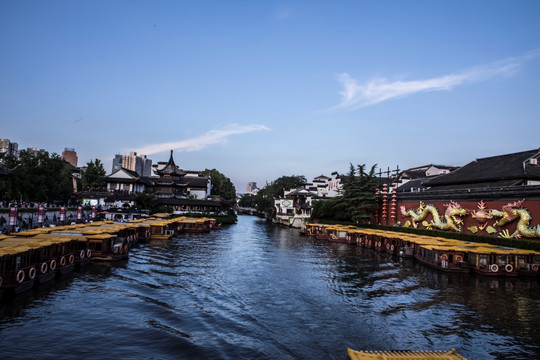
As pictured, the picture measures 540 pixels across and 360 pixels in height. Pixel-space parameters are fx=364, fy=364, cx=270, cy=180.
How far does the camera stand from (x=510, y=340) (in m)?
13.3

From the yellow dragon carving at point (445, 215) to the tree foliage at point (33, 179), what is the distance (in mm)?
45039

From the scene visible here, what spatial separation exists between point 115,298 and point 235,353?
789 cm

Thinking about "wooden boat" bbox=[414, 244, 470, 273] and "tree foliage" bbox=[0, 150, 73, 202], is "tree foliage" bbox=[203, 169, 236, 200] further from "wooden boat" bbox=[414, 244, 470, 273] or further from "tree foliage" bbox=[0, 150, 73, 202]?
"wooden boat" bbox=[414, 244, 470, 273]

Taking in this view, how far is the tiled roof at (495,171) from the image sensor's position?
32750 millimetres

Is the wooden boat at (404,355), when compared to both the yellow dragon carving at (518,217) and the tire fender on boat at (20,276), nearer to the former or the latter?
the tire fender on boat at (20,276)

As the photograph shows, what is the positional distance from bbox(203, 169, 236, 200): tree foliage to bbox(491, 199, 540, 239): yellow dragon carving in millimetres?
77360

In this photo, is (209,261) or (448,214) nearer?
(209,261)

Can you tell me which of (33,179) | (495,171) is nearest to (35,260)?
(33,179)

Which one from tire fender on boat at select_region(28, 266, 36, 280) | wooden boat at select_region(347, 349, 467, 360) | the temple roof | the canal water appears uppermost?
the temple roof

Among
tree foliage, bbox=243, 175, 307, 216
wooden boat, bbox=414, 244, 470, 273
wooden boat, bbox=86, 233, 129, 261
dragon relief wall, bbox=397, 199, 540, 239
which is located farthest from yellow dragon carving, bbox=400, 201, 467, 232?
tree foliage, bbox=243, 175, 307, 216

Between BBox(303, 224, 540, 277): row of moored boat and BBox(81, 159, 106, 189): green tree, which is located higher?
BBox(81, 159, 106, 189): green tree

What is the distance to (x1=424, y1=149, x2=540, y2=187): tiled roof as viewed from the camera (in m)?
32.8

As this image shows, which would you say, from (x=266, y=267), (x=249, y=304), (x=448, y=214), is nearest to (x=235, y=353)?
(x=249, y=304)

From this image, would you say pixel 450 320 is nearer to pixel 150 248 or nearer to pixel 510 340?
pixel 510 340
